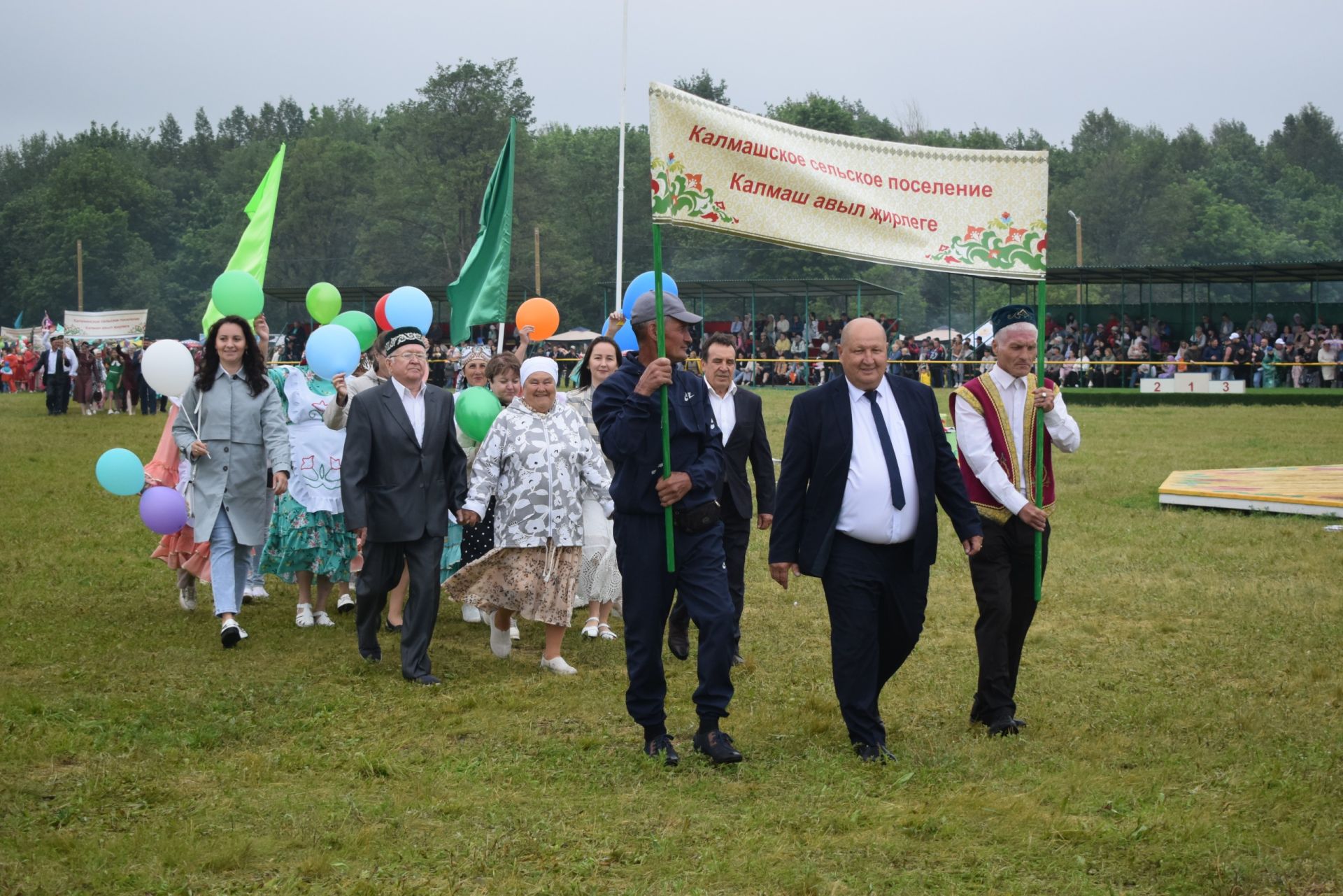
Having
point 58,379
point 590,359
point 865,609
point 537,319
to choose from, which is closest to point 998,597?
point 865,609

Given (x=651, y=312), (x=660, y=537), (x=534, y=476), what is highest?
(x=651, y=312)

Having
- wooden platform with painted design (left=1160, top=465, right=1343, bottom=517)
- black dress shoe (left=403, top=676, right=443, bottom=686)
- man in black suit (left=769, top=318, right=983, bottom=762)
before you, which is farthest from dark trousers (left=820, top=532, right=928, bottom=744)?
wooden platform with painted design (left=1160, top=465, right=1343, bottom=517)

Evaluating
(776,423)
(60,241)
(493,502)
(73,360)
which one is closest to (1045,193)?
(493,502)

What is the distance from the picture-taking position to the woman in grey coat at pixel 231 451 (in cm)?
870

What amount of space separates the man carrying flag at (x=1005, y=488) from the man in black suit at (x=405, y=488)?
3038mm

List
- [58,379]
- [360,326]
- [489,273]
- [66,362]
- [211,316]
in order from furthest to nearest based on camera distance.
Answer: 1. [66,362]
2. [58,379]
3. [489,273]
4. [360,326]
5. [211,316]

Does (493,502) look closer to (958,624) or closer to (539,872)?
(958,624)

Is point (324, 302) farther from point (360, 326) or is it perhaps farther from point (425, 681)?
point (425, 681)

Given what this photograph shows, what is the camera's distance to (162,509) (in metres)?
8.84

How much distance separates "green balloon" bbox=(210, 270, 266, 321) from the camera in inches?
370

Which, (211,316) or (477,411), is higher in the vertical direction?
(211,316)

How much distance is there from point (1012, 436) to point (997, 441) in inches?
3.1

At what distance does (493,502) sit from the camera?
9312mm

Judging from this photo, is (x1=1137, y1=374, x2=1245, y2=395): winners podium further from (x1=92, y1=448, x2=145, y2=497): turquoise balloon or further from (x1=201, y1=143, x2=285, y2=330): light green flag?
(x1=92, y1=448, x2=145, y2=497): turquoise balloon
